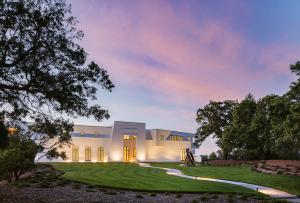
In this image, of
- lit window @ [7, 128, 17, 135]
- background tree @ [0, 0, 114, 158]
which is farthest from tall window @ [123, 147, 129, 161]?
background tree @ [0, 0, 114, 158]

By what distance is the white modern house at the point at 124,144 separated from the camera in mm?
53406

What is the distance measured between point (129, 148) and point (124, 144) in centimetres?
122

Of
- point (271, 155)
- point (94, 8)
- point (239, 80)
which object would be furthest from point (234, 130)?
point (94, 8)

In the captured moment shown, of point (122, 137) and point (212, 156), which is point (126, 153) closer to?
point (122, 137)

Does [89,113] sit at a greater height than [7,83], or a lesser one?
lesser

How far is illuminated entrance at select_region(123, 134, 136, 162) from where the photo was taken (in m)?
57.4

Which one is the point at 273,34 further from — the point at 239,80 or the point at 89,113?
the point at 89,113

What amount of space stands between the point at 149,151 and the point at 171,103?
13230 millimetres

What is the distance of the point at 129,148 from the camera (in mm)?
57969

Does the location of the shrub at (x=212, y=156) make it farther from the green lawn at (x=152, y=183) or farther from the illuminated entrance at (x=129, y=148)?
the green lawn at (x=152, y=183)

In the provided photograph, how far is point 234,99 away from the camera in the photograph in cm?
5106

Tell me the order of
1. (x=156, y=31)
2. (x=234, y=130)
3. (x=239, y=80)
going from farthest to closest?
(x=234, y=130), (x=239, y=80), (x=156, y=31)

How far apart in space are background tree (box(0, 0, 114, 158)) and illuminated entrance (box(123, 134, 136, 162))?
45343 mm

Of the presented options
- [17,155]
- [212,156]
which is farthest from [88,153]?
[17,155]
